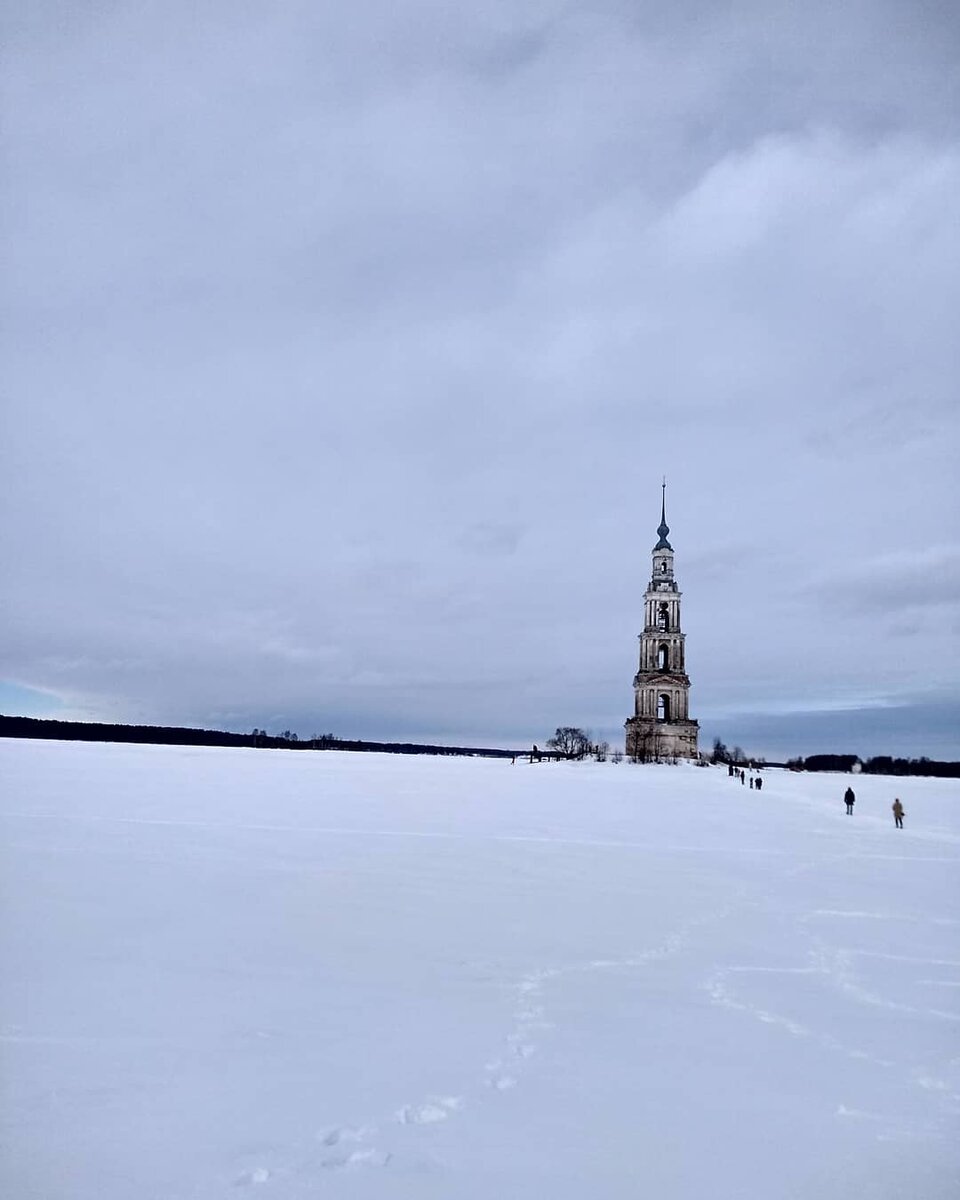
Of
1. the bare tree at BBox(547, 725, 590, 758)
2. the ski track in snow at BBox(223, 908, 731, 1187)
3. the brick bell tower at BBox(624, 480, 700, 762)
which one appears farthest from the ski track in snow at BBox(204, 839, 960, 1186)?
the bare tree at BBox(547, 725, 590, 758)

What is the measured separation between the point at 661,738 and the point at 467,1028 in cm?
9295

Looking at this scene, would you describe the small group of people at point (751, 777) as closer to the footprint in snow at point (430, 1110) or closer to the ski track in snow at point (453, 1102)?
the ski track in snow at point (453, 1102)

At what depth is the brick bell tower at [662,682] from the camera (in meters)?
97.9

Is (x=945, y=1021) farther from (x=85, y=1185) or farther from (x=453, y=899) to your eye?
(x=85, y=1185)

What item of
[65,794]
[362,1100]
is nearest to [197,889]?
[362,1100]

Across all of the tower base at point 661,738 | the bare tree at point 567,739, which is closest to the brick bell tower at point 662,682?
the tower base at point 661,738

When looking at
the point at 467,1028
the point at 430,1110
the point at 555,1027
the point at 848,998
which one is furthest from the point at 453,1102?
the point at 848,998

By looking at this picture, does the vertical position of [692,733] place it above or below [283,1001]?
above

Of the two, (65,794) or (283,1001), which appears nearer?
(283,1001)

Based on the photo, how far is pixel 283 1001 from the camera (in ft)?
27.5

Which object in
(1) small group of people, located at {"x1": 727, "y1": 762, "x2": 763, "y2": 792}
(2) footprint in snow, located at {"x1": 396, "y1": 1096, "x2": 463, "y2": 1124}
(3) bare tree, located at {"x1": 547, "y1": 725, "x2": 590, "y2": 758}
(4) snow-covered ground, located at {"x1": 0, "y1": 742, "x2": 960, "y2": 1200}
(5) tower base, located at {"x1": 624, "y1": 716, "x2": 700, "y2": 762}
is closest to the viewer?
(4) snow-covered ground, located at {"x1": 0, "y1": 742, "x2": 960, "y2": 1200}

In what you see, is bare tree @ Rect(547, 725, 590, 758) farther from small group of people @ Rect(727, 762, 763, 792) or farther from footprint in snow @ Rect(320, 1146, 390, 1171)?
footprint in snow @ Rect(320, 1146, 390, 1171)

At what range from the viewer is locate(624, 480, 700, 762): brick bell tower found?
3856 inches

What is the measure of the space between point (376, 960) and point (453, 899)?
144 inches
